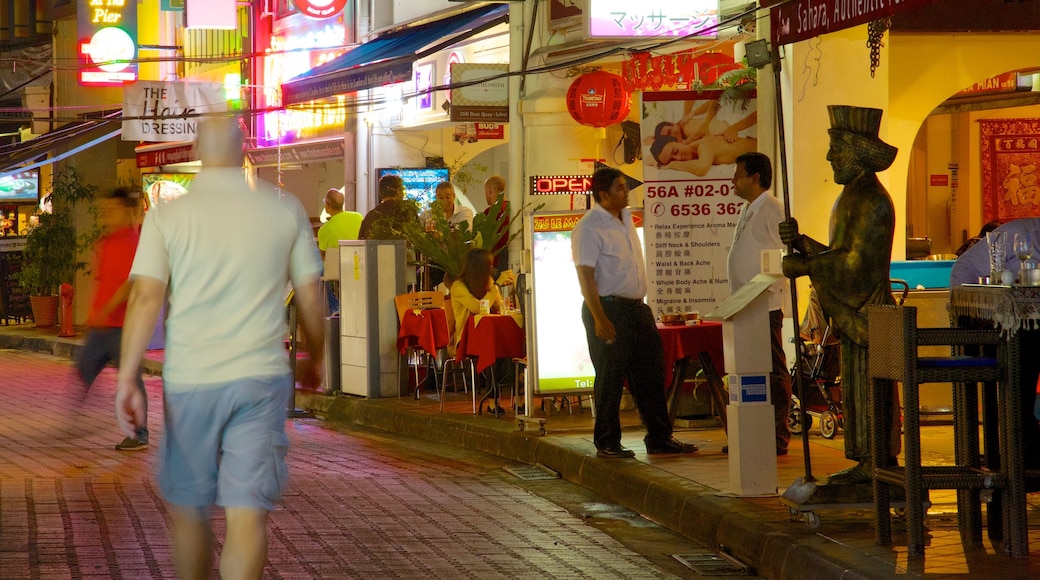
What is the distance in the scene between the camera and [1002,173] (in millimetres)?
19938

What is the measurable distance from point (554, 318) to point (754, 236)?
8.51 feet

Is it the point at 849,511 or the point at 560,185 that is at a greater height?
the point at 560,185

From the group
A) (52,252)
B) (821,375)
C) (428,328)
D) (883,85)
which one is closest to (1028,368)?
(821,375)

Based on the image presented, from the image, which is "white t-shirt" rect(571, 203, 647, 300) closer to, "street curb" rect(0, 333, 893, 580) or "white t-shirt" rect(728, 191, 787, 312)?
"white t-shirt" rect(728, 191, 787, 312)

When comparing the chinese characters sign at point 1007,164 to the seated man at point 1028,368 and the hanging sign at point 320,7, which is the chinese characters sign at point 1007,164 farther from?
the seated man at point 1028,368

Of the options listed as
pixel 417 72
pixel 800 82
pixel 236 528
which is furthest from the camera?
pixel 417 72

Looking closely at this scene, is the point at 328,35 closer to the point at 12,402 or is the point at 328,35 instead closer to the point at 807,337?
the point at 12,402

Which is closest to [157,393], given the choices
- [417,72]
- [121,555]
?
[417,72]

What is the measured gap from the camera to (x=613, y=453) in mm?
10305

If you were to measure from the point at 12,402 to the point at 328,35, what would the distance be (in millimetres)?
10420

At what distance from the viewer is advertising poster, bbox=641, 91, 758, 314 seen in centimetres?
1258

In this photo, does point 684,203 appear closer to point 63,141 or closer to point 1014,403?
point 1014,403

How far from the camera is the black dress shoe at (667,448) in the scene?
34.3 feet

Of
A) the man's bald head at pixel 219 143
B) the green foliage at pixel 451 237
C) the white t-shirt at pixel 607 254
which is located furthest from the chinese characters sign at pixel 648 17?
the man's bald head at pixel 219 143
